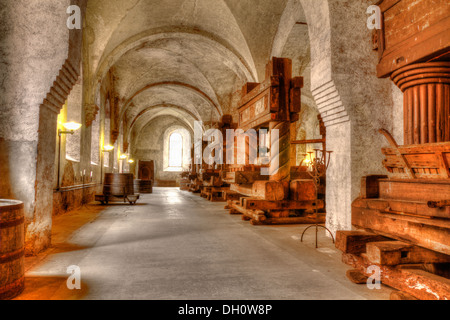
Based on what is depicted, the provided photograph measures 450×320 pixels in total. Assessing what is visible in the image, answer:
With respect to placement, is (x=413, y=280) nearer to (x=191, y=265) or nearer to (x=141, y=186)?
(x=191, y=265)

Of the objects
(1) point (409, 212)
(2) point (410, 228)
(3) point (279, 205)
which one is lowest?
(3) point (279, 205)

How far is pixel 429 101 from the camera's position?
3.95 meters

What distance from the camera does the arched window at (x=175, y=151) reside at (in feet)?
103

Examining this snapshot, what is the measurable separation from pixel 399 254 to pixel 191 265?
2.12 meters

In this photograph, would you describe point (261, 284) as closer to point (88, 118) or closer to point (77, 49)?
point (77, 49)

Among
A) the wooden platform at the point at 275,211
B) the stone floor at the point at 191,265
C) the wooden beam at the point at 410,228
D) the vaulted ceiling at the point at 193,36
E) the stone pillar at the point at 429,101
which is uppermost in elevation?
the vaulted ceiling at the point at 193,36

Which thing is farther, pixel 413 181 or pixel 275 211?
pixel 275 211

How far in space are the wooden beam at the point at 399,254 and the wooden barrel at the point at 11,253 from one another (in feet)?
10.1

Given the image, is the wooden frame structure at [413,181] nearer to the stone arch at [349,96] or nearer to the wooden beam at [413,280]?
the wooden beam at [413,280]

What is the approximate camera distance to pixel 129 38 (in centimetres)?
1166

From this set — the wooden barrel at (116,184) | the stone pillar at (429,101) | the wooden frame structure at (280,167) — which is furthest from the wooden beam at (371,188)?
the wooden barrel at (116,184)

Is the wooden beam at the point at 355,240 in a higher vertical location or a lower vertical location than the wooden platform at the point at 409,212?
lower

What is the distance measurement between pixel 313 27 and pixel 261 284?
4475 mm

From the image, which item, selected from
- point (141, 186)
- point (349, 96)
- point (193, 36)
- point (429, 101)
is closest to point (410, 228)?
point (429, 101)
